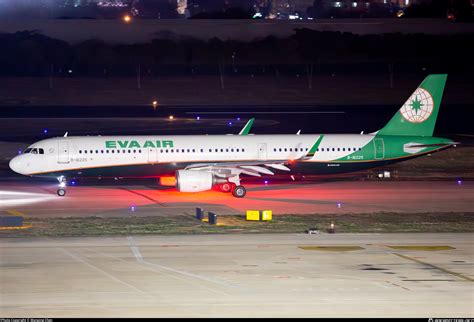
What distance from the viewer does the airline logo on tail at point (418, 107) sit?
50.7 meters

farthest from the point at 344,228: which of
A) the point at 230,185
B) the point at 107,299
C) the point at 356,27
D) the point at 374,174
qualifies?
the point at 356,27

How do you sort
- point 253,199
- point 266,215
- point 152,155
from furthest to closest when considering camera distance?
point 152,155, point 253,199, point 266,215

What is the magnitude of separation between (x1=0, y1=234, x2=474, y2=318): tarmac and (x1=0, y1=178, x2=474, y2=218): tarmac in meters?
7.19

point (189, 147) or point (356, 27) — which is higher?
point (356, 27)

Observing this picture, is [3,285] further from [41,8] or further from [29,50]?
[41,8]

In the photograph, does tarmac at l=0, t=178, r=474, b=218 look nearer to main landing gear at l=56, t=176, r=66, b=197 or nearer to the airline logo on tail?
main landing gear at l=56, t=176, r=66, b=197

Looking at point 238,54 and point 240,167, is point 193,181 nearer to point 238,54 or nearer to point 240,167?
point 240,167

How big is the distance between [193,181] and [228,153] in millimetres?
3894

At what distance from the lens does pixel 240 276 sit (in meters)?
28.8

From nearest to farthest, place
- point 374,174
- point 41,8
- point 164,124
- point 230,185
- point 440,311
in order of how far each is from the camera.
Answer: point 440,311, point 230,185, point 374,174, point 164,124, point 41,8

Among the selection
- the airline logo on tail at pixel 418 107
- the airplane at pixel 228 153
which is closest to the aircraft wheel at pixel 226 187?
the airplane at pixel 228 153

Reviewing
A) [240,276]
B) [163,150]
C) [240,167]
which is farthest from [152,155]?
[240,276]

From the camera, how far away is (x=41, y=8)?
158m

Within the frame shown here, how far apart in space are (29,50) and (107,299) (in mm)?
107937
